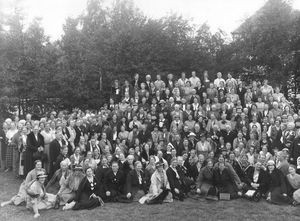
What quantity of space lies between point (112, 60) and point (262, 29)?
1119 cm

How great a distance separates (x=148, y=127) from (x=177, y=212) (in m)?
5.26

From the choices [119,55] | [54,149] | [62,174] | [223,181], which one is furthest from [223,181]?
[119,55]

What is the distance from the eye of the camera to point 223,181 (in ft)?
38.1

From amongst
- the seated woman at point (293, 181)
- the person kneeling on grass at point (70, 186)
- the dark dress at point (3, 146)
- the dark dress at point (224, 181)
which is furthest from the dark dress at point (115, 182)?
the dark dress at point (3, 146)

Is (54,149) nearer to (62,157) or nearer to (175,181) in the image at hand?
(62,157)

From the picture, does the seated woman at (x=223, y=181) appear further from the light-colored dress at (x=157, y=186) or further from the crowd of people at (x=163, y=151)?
the light-colored dress at (x=157, y=186)

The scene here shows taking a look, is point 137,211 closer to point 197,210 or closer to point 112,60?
point 197,210

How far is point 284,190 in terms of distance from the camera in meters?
11.0

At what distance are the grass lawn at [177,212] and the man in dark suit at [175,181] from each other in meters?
0.36

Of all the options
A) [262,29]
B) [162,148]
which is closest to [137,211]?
[162,148]

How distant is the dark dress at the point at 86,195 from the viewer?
407 inches

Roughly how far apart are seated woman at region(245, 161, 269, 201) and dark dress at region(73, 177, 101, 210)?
14.1 feet

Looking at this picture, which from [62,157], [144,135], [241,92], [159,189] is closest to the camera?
[159,189]

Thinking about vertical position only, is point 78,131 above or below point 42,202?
above
